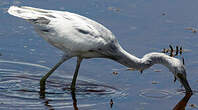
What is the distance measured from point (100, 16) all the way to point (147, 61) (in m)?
3.65

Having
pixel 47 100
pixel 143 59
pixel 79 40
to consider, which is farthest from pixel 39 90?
pixel 143 59

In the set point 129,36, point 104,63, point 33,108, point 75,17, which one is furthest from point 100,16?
point 33,108

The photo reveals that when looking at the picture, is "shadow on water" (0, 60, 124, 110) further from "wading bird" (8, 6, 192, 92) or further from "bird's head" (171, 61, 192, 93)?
"bird's head" (171, 61, 192, 93)

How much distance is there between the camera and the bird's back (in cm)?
1002

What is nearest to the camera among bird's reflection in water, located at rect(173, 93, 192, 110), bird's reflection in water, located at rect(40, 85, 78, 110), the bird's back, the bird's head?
bird's reflection in water, located at rect(40, 85, 78, 110)

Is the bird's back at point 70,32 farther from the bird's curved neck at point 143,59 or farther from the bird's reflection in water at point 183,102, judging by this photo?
the bird's reflection in water at point 183,102

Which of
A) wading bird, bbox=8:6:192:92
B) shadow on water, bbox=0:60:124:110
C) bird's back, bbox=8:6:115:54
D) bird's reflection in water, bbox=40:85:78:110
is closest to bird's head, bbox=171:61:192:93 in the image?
wading bird, bbox=8:6:192:92

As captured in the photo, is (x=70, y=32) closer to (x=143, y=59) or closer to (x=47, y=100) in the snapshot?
(x=47, y=100)

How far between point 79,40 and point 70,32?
0.21m

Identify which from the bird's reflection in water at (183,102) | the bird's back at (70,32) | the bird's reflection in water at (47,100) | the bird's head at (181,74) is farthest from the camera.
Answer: the bird's head at (181,74)

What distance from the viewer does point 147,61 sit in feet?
34.2

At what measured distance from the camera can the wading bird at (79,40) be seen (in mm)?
10047

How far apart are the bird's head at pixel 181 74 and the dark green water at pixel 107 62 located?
18 cm

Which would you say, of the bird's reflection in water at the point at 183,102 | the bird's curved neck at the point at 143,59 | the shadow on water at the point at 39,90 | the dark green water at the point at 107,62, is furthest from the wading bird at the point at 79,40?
the dark green water at the point at 107,62
